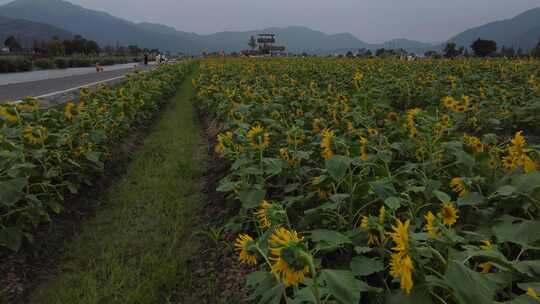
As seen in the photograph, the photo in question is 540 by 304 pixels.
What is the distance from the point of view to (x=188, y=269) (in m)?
2.44

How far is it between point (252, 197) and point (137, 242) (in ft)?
3.73

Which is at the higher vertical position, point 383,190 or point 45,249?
point 383,190

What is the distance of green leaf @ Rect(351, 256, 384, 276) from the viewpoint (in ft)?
4.17

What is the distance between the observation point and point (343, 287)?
1.02 metres

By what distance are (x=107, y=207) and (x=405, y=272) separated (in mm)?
2923

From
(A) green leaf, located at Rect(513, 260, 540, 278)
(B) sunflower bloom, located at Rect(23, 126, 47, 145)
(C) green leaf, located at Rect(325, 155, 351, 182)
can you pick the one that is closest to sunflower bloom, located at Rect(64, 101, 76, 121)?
(B) sunflower bloom, located at Rect(23, 126, 47, 145)

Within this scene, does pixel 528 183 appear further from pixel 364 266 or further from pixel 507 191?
pixel 364 266

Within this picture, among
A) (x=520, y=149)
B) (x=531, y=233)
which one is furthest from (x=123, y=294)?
(x=520, y=149)

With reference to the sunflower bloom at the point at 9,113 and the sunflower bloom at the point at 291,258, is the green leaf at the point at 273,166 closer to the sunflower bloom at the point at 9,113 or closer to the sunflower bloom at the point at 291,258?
the sunflower bloom at the point at 291,258

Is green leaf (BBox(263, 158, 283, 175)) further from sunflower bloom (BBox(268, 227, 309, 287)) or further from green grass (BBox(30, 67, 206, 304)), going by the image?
sunflower bloom (BBox(268, 227, 309, 287))

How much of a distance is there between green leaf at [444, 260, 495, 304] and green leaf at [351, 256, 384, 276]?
27 cm

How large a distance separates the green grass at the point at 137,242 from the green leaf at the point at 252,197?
24.9 inches

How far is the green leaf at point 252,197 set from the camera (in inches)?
79.2

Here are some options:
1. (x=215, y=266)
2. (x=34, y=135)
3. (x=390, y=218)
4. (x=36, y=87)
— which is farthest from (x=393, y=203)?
(x=36, y=87)
